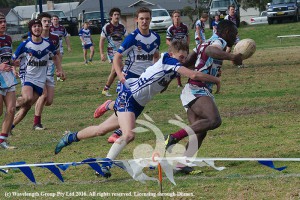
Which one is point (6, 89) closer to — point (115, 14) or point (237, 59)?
point (237, 59)

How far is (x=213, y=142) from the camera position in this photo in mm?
11844

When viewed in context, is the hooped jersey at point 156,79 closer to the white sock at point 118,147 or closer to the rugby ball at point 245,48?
the white sock at point 118,147

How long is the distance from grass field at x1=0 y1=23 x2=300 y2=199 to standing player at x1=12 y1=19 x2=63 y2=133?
657 millimetres

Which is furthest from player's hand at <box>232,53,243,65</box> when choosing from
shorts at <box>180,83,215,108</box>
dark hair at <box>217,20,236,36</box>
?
shorts at <box>180,83,215,108</box>

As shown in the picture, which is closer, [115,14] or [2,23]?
[2,23]

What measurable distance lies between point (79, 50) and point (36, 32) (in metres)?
37.2

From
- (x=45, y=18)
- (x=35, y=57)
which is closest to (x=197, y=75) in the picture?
(x=35, y=57)

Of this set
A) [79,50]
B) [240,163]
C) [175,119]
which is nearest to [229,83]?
[175,119]

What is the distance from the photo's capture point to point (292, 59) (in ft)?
95.1

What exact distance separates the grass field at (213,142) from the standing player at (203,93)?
46cm

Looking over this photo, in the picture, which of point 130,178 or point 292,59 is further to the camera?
point 292,59

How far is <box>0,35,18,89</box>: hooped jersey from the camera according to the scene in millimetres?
12750

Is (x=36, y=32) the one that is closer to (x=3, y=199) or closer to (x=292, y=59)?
(x=3, y=199)

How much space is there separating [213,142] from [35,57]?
3.78 meters
